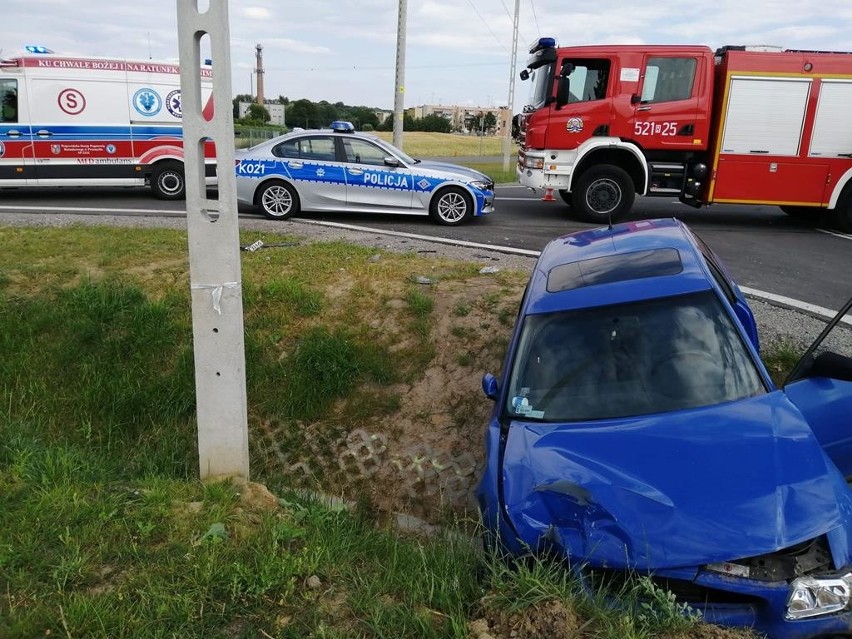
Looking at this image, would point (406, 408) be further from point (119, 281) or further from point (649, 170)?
point (649, 170)

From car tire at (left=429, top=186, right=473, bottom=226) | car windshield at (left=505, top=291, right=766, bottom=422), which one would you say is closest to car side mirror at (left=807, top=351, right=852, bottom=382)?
car windshield at (left=505, top=291, right=766, bottom=422)

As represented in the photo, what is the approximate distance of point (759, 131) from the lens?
11.1m

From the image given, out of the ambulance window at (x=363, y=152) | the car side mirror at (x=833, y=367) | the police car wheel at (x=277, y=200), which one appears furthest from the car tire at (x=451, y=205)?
the car side mirror at (x=833, y=367)

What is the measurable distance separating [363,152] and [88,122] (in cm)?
576

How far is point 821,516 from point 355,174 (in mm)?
9628

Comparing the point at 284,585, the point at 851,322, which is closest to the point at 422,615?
the point at 284,585

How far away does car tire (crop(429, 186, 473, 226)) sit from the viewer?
11297 mm

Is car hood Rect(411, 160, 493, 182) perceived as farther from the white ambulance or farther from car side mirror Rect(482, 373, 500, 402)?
car side mirror Rect(482, 373, 500, 402)

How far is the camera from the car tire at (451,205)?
11.3 meters

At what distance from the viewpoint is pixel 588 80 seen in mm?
11188

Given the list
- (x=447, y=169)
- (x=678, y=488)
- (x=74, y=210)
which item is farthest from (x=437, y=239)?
(x=678, y=488)

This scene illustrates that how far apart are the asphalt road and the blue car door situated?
3.65 meters

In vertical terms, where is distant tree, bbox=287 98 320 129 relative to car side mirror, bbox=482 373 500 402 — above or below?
above

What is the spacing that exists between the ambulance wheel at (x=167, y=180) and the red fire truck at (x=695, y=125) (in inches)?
281
